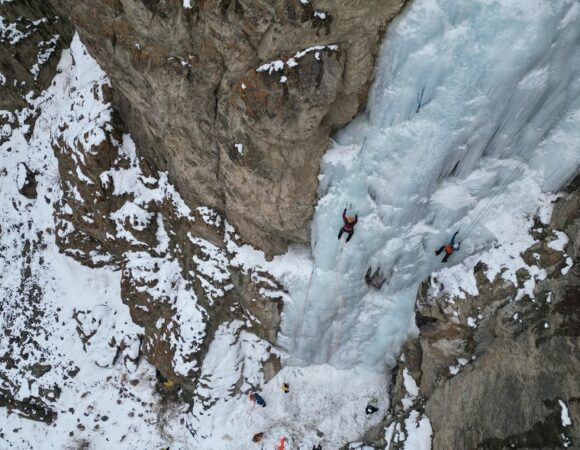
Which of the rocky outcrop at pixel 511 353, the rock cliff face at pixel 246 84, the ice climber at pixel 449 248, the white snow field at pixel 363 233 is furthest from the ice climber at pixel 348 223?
the rocky outcrop at pixel 511 353

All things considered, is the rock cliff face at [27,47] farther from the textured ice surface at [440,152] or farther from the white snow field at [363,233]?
the textured ice surface at [440,152]

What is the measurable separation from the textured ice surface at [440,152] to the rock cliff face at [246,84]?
565 millimetres

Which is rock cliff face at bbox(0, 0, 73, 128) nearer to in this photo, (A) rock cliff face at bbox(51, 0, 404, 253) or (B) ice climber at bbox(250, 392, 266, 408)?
(A) rock cliff face at bbox(51, 0, 404, 253)

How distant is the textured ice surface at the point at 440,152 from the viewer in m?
7.00

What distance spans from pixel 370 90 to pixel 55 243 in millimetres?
12499

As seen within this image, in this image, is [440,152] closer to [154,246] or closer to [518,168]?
[518,168]

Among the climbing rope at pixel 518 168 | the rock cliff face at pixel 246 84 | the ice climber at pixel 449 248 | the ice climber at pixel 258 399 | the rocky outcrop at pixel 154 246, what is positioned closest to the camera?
the rock cliff face at pixel 246 84

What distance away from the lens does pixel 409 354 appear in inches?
414

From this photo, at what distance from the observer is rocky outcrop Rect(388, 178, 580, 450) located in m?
6.63

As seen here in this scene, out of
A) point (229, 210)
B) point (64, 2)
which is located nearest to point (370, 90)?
point (229, 210)

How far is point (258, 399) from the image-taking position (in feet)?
38.7

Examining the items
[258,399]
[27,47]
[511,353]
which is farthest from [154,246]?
[511,353]

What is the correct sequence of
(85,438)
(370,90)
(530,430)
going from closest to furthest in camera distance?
(530,430) < (370,90) < (85,438)

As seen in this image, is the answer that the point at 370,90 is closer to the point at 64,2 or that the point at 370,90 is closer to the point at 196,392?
the point at 64,2
